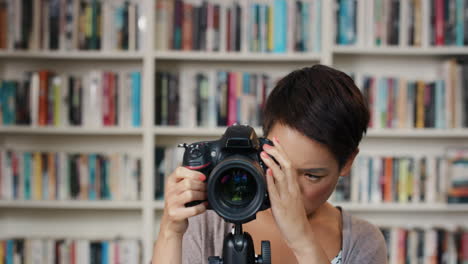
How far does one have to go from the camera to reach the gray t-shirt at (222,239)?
3.04 feet

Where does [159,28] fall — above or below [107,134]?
above

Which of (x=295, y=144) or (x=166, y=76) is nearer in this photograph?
(x=295, y=144)

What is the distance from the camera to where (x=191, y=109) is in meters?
2.07

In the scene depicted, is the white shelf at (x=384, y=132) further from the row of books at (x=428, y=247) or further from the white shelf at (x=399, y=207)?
the row of books at (x=428, y=247)

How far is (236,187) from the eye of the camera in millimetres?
762

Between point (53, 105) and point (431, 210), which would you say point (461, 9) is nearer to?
point (431, 210)

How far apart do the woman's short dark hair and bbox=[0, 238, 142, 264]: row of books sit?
133 cm

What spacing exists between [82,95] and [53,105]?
124 mm

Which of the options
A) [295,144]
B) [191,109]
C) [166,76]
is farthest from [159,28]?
[295,144]

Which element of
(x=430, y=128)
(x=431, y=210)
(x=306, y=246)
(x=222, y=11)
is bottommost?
(x=431, y=210)

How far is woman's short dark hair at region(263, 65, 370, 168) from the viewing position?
0.89 metres

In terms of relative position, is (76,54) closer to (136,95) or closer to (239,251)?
(136,95)

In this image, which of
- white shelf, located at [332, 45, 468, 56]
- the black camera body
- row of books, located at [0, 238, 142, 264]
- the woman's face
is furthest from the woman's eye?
row of books, located at [0, 238, 142, 264]

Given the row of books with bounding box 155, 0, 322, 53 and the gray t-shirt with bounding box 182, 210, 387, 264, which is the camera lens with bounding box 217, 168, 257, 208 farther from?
the row of books with bounding box 155, 0, 322, 53
